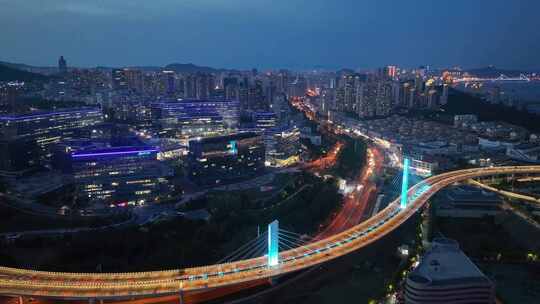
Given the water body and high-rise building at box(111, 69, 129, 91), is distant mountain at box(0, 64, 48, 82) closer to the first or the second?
high-rise building at box(111, 69, 129, 91)

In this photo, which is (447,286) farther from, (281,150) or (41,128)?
(41,128)

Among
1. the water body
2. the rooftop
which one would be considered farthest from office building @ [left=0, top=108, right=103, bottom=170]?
the water body

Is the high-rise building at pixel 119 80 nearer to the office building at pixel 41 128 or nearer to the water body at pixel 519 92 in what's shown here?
the office building at pixel 41 128

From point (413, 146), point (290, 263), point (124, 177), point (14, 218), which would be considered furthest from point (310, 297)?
point (413, 146)

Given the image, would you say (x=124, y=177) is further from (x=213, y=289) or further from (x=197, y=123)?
(x=197, y=123)

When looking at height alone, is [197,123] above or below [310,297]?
above

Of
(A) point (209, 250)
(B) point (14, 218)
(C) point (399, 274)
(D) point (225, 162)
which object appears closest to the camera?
(C) point (399, 274)

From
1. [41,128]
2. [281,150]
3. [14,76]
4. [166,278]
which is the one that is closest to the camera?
[166,278]

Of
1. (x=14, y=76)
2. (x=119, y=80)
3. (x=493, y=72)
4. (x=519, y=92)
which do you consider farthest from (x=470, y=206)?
(x=493, y=72)
